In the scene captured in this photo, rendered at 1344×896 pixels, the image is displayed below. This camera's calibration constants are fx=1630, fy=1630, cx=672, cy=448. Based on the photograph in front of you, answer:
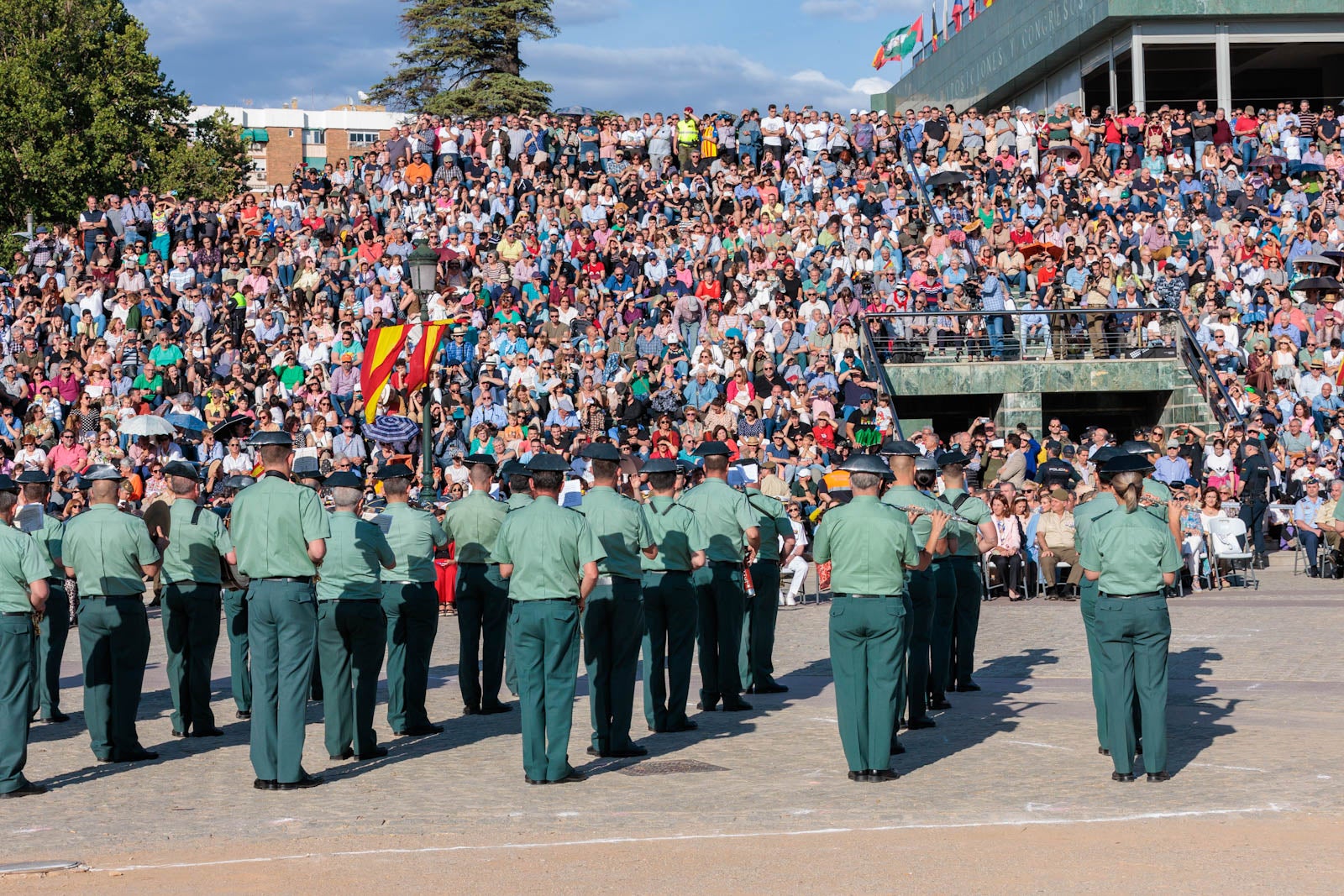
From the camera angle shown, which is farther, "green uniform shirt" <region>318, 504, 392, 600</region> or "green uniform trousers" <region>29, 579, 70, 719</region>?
"green uniform trousers" <region>29, 579, 70, 719</region>

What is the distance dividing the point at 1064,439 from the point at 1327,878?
59.3 feet

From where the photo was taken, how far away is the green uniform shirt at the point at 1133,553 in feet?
30.3

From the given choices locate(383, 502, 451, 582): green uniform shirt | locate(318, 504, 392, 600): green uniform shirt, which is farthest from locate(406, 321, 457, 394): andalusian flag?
locate(318, 504, 392, 600): green uniform shirt

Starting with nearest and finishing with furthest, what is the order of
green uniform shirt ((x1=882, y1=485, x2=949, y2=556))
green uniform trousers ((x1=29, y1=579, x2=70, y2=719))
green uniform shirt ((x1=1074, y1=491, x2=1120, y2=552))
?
1. green uniform shirt ((x1=1074, y1=491, x2=1120, y2=552))
2. green uniform shirt ((x1=882, y1=485, x2=949, y2=556))
3. green uniform trousers ((x1=29, y1=579, x2=70, y2=719))

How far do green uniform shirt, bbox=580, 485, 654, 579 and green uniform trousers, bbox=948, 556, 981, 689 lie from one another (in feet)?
10.7

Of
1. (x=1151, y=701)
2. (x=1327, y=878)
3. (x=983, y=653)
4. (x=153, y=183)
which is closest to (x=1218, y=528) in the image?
(x=983, y=653)

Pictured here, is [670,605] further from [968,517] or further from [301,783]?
[301,783]

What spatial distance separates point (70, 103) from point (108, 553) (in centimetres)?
4807

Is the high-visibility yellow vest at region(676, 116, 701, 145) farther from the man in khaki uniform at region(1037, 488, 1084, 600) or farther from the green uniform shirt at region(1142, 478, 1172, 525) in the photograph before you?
the green uniform shirt at region(1142, 478, 1172, 525)

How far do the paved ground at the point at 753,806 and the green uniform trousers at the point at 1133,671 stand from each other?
0.23 metres

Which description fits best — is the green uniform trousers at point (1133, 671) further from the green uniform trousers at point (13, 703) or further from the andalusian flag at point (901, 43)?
the andalusian flag at point (901, 43)

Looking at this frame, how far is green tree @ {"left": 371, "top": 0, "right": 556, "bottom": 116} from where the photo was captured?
56469 mm

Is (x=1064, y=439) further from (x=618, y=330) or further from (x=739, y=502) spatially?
(x=739, y=502)

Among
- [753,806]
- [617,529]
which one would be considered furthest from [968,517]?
[753,806]
